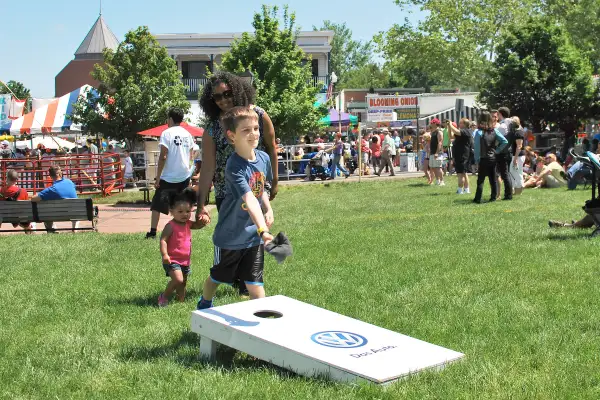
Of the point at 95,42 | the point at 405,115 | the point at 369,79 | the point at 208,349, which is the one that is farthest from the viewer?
the point at 369,79

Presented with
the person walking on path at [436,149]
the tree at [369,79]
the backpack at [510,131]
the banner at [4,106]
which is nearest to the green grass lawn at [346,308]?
the backpack at [510,131]

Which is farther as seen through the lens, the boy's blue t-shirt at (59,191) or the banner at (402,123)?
the banner at (402,123)

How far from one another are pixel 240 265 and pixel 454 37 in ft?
192

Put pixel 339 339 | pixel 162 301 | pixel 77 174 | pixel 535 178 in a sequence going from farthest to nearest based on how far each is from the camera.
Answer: pixel 77 174 → pixel 535 178 → pixel 162 301 → pixel 339 339

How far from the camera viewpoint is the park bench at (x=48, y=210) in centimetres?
1321

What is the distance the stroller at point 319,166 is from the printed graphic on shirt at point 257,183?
24261mm

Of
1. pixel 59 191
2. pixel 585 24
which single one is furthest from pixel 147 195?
pixel 585 24

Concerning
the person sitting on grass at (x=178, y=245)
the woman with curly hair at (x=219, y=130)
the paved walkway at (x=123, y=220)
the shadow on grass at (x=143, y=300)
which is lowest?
the paved walkway at (x=123, y=220)

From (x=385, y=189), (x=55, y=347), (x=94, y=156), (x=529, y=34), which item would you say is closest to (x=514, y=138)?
(x=385, y=189)

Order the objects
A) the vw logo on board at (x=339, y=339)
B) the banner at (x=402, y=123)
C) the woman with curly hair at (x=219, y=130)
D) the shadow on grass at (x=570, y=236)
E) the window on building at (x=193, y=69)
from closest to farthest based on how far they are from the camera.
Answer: the vw logo on board at (x=339, y=339), the woman with curly hair at (x=219, y=130), the shadow on grass at (x=570, y=236), the banner at (x=402, y=123), the window on building at (x=193, y=69)

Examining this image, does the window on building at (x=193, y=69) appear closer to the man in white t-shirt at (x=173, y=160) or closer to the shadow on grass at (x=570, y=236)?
the man in white t-shirt at (x=173, y=160)

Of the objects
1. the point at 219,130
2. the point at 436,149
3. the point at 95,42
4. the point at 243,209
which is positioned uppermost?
the point at 95,42

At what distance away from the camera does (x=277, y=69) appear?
111 ft

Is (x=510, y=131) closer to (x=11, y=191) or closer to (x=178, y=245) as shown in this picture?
(x=11, y=191)
